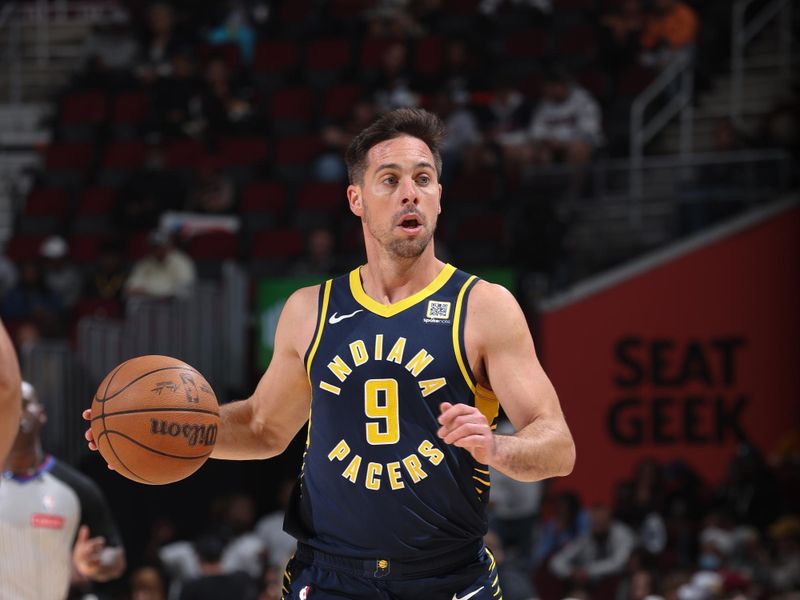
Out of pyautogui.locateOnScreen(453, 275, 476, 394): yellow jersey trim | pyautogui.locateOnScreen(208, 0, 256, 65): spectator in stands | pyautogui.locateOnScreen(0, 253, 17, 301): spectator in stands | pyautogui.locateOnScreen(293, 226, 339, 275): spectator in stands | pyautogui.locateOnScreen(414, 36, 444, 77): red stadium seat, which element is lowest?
pyautogui.locateOnScreen(0, 253, 17, 301): spectator in stands

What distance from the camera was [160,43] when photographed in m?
18.1

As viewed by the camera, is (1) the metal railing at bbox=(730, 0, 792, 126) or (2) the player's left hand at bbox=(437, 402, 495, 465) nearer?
(2) the player's left hand at bbox=(437, 402, 495, 465)

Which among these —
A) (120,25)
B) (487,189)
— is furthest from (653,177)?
(120,25)

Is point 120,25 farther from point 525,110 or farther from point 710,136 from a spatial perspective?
point 710,136

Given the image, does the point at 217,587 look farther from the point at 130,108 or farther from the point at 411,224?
the point at 130,108

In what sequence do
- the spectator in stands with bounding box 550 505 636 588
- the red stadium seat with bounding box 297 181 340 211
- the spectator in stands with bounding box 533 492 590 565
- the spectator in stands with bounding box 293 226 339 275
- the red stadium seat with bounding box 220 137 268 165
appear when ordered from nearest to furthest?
the spectator in stands with bounding box 550 505 636 588 → the spectator in stands with bounding box 533 492 590 565 → the spectator in stands with bounding box 293 226 339 275 → the red stadium seat with bounding box 297 181 340 211 → the red stadium seat with bounding box 220 137 268 165

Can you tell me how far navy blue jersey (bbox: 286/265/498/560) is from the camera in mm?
4562

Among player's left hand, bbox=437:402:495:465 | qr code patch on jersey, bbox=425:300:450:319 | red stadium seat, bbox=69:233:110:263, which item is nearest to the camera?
player's left hand, bbox=437:402:495:465

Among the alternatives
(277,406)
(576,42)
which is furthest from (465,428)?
(576,42)

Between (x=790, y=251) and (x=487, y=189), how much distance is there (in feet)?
9.92

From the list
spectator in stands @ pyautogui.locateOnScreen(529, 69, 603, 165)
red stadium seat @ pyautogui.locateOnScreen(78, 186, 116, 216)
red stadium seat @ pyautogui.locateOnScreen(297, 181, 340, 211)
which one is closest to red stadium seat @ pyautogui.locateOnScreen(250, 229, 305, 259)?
red stadium seat @ pyautogui.locateOnScreen(297, 181, 340, 211)

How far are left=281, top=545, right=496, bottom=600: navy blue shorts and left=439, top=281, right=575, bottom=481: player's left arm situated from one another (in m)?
0.49

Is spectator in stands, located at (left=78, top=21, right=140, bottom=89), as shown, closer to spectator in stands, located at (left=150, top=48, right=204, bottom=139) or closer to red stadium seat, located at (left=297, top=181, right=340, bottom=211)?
spectator in stands, located at (left=150, top=48, right=204, bottom=139)

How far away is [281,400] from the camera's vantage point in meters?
5.04
